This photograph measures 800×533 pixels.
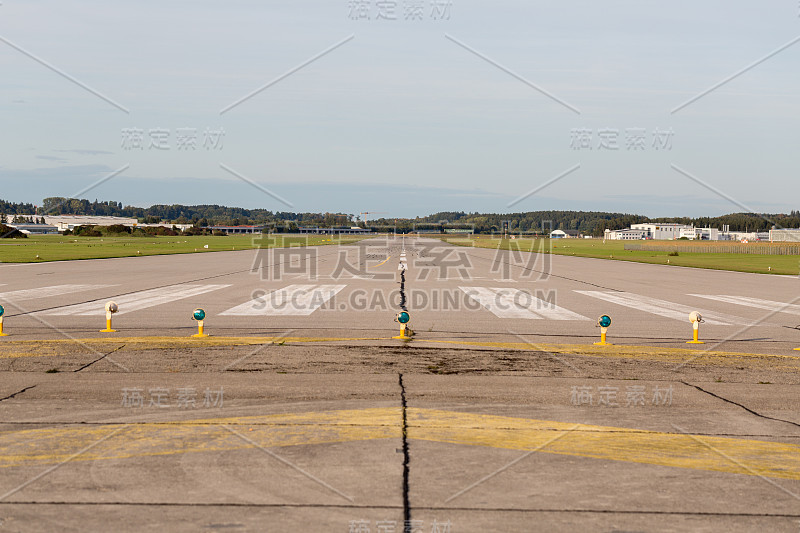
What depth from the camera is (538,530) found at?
5.24 m

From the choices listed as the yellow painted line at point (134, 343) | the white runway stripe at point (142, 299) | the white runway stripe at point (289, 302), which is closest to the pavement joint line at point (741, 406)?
the yellow painted line at point (134, 343)

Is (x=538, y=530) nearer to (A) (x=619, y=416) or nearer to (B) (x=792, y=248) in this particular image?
(A) (x=619, y=416)

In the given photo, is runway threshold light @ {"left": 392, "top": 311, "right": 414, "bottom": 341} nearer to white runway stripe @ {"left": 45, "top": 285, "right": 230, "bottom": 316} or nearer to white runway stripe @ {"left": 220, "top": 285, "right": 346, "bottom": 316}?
white runway stripe @ {"left": 220, "top": 285, "right": 346, "bottom": 316}

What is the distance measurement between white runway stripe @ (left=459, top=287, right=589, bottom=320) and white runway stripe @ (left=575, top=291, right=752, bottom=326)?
2.63 meters

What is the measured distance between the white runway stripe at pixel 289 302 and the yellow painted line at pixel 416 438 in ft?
36.9

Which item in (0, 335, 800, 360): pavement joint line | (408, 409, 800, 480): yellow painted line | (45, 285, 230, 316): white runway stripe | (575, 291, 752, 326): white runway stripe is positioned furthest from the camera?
(45, 285, 230, 316): white runway stripe

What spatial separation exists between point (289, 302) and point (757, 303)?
16.4m

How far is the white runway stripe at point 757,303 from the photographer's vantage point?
22188 mm

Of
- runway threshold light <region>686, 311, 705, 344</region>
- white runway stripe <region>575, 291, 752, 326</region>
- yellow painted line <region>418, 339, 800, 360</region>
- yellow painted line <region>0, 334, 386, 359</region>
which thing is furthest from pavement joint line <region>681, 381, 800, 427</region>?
white runway stripe <region>575, 291, 752, 326</region>

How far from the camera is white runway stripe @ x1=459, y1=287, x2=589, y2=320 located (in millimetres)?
19666

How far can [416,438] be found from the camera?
756 centimetres

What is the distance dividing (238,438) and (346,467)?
1.55 metres

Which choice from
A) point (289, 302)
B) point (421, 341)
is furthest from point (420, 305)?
point (421, 341)

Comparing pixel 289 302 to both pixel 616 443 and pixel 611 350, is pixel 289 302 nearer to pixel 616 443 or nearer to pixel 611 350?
pixel 611 350
